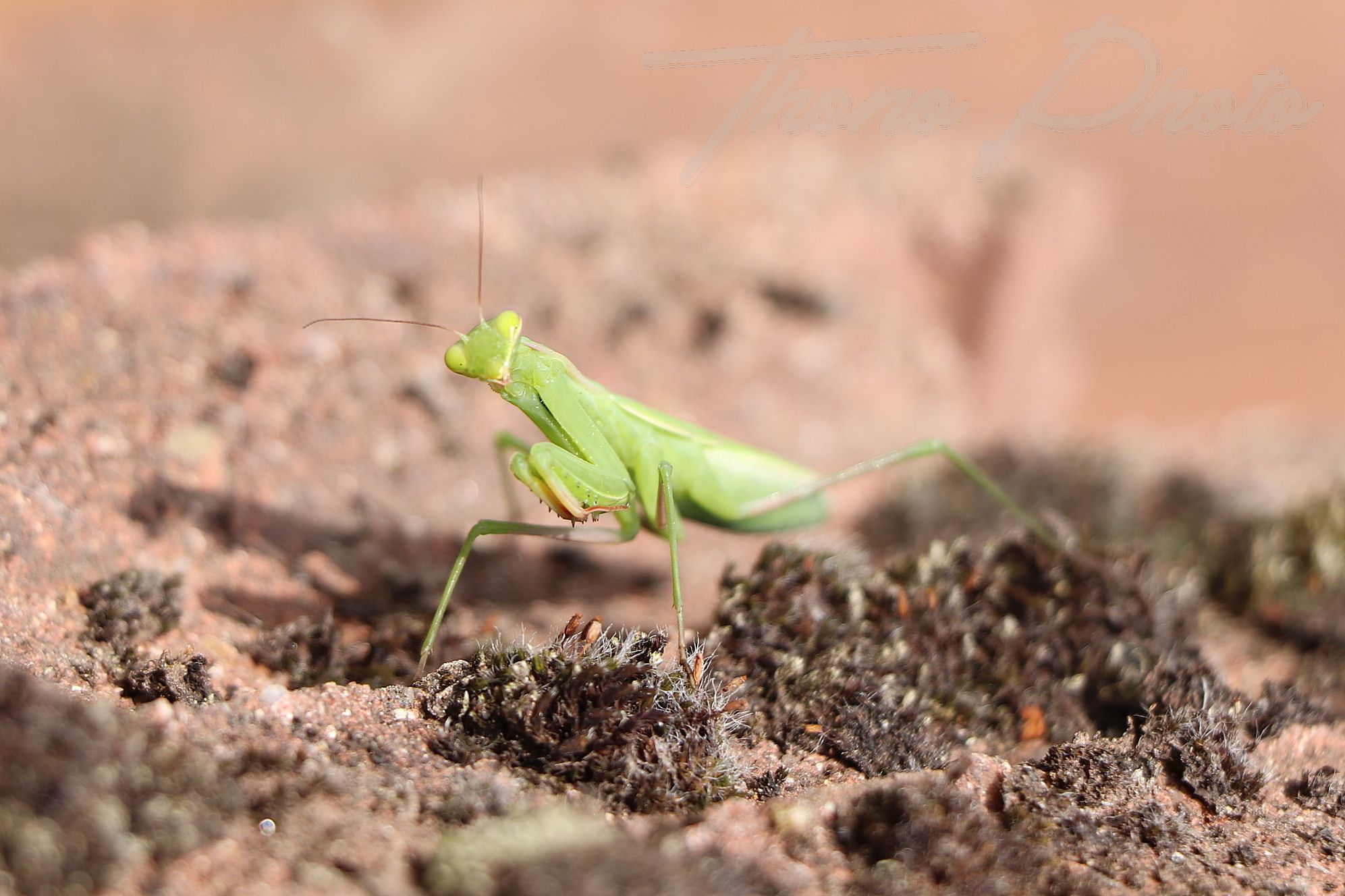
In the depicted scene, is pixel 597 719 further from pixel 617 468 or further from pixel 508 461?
pixel 508 461

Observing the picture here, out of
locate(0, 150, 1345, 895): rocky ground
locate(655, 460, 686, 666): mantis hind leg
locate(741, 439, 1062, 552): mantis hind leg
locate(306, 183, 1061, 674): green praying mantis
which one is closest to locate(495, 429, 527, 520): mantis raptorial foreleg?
locate(306, 183, 1061, 674): green praying mantis

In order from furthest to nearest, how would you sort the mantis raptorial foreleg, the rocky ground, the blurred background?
the blurred background < the mantis raptorial foreleg < the rocky ground

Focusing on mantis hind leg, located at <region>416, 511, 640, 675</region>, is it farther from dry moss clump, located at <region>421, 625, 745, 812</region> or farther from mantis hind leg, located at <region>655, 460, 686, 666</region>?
dry moss clump, located at <region>421, 625, 745, 812</region>

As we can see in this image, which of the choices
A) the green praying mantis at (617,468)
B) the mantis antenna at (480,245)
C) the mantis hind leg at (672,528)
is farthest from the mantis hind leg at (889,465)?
the mantis antenna at (480,245)

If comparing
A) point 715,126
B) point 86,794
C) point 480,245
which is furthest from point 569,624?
point 715,126

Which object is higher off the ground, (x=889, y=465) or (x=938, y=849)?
(x=889, y=465)

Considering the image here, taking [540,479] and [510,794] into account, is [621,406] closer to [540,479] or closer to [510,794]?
[540,479]
